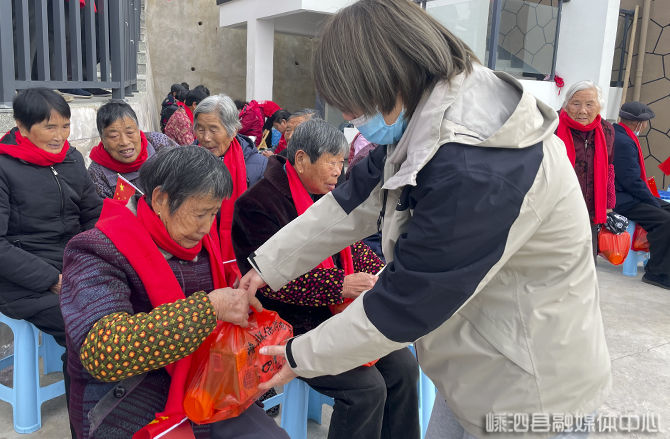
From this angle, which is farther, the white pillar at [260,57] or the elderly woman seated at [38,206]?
the white pillar at [260,57]

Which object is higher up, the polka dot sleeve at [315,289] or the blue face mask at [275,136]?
the blue face mask at [275,136]

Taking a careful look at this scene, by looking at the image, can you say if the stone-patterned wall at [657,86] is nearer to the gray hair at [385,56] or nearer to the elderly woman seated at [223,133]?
the elderly woman seated at [223,133]

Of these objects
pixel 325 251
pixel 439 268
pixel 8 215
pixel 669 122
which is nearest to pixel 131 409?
pixel 325 251

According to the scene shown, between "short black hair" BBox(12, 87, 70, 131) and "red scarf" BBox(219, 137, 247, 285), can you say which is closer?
"short black hair" BBox(12, 87, 70, 131)

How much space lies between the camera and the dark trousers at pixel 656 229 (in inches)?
199

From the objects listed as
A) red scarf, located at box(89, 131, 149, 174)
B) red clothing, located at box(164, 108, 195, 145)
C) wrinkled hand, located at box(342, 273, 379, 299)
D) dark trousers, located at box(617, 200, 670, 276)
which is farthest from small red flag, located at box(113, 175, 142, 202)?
dark trousers, located at box(617, 200, 670, 276)

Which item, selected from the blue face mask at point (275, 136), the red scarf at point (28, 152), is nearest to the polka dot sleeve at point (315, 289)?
the red scarf at point (28, 152)

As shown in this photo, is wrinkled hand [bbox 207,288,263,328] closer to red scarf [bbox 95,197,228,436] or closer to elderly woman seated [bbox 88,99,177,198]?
red scarf [bbox 95,197,228,436]

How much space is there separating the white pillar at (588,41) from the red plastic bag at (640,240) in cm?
397

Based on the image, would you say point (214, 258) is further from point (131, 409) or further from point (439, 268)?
point (439, 268)

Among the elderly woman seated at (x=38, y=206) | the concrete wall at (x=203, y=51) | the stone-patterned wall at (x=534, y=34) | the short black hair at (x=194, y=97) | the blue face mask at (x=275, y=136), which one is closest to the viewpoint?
the elderly woman seated at (x=38, y=206)

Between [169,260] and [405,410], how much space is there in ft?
3.73

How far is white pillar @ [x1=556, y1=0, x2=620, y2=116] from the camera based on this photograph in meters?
8.59

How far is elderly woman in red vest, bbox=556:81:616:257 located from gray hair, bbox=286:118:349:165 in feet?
8.14
